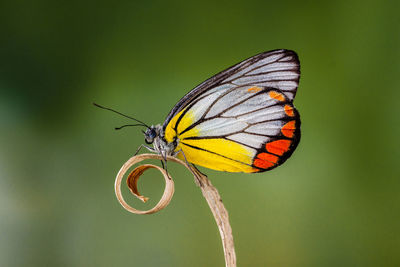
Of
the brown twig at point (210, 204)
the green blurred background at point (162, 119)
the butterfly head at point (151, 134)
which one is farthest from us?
the green blurred background at point (162, 119)

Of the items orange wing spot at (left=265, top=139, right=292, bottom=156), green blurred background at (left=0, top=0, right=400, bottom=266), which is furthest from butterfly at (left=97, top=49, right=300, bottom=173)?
green blurred background at (left=0, top=0, right=400, bottom=266)

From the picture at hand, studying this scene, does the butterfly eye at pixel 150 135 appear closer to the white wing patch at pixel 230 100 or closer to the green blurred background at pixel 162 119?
the white wing patch at pixel 230 100

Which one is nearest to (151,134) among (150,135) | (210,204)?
(150,135)

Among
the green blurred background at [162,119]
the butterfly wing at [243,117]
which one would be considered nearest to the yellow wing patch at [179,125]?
the butterfly wing at [243,117]
